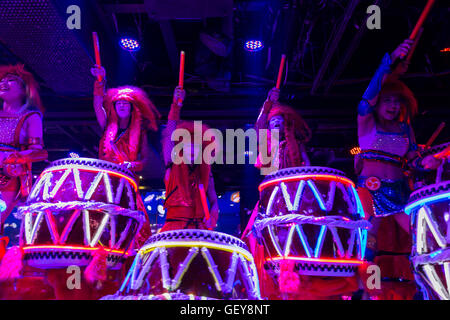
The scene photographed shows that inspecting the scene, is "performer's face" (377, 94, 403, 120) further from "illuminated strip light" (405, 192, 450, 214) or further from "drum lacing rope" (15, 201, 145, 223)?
"drum lacing rope" (15, 201, 145, 223)

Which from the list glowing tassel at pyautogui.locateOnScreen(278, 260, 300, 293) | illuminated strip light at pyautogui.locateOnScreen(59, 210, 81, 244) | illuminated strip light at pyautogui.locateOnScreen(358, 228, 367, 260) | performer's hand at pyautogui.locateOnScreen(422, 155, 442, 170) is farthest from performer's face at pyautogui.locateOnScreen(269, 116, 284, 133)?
illuminated strip light at pyautogui.locateOnScreen(59, 210, 81, 244)

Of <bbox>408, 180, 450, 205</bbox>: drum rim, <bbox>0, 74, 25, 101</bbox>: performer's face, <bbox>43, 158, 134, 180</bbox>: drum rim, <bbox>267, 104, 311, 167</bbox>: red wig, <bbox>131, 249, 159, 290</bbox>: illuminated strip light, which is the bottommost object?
<bbox>131, 249, 159, 290</bbox>: illuminated strip light

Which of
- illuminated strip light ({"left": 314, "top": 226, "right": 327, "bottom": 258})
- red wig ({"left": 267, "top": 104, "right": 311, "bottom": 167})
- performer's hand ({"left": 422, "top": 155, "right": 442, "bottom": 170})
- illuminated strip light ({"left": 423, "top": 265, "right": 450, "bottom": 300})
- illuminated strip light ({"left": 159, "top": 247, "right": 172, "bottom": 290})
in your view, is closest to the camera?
illuminated strip light ({"left": 159, "top": 247, "right": 172, "bottom": 290})

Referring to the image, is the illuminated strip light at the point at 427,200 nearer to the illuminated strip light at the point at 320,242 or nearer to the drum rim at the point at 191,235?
the illuminated strip light at the point at 320,242

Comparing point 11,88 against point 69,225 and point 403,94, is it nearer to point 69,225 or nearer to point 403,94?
point 69,225

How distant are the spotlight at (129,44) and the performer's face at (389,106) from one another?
2329 millimetres

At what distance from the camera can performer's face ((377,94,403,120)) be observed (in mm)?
2816

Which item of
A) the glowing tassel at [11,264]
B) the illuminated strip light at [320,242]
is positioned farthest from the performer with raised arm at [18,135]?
the illuminated strip light at [320,242]

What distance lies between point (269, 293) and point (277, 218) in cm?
75

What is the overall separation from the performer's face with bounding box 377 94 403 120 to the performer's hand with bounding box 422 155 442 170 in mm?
475

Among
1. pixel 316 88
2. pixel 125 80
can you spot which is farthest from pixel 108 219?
pixel 316 88

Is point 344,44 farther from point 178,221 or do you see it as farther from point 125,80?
point 178,221

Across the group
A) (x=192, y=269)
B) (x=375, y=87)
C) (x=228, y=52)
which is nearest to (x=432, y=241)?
(x=192, y=269)

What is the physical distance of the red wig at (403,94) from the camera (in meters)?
2.88
